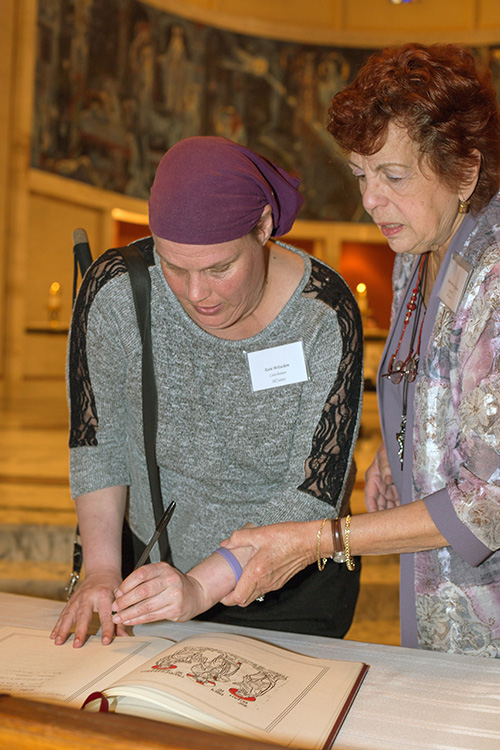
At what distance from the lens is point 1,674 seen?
3.88 feet

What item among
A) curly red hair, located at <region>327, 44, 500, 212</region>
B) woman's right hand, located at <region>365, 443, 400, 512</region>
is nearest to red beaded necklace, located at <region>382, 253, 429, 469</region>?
woman's right hand, located at <region>365, 443, 400, 512</region>

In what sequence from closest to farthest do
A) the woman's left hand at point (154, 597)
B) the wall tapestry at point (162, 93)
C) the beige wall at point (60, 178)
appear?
the woman's left hand at point (154, 597) → the beige wall at point (60, 178) → the wall tapestry at point (162, 93)

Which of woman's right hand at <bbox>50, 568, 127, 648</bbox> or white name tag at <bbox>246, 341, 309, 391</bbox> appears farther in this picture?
white name tag at <bbox>246, 341, 309, 391</bbox>

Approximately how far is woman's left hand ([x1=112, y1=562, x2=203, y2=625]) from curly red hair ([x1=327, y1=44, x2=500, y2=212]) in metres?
0.93

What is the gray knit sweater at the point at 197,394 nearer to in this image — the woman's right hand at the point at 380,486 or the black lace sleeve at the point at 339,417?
the black lace sleeve at the point at 339,417

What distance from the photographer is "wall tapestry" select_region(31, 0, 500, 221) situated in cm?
1195

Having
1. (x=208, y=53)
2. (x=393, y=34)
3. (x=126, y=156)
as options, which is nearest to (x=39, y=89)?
(x=126, y=156)

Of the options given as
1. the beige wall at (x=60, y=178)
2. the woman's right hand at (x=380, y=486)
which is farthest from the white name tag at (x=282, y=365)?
the beige wall at (x=60, y=178)

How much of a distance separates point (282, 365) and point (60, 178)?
11.2 meters

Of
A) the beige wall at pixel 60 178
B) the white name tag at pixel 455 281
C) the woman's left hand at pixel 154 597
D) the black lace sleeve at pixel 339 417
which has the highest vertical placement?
the beige wall at pixel 60 178

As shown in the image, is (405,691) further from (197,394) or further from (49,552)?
(49,552)

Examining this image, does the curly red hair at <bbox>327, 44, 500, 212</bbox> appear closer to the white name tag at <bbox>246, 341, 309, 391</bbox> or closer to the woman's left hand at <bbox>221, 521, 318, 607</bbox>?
the white name tag at <bbox>246, 341, 309, 391</bbox>

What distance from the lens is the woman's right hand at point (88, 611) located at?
1.37 m

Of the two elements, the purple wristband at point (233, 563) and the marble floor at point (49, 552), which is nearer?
the purple wristband at point (233, 563)
